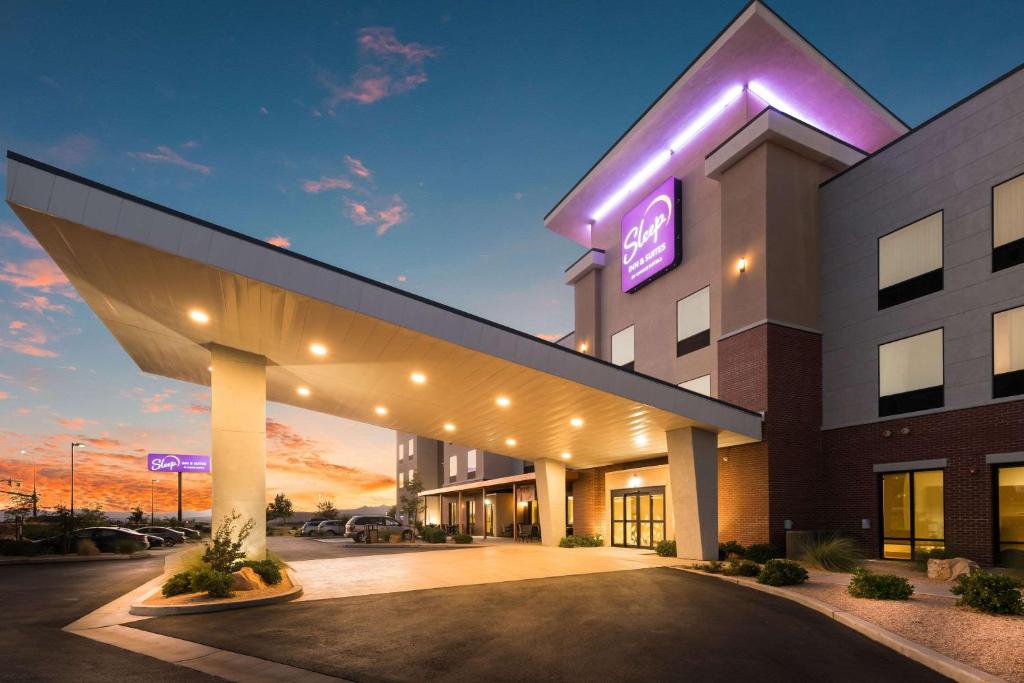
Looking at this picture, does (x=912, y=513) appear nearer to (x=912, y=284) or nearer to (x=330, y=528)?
(x=912, y=284)

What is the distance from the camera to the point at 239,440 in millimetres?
15930

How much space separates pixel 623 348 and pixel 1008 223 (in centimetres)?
1691

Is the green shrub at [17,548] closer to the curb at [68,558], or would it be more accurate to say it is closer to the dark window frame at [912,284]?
the curb at [68,558]

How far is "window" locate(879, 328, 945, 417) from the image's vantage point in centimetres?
1955

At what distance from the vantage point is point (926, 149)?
805 inches

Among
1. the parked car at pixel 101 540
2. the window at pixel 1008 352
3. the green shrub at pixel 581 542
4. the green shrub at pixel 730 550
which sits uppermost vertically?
the window at pixel 1008 352

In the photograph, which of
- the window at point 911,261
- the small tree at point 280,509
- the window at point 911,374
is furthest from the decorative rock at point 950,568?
the small tree at point 280,509

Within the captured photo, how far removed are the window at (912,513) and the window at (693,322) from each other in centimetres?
832

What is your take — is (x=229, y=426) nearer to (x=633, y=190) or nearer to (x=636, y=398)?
(x=636, y=398)

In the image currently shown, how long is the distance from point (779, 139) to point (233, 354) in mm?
19732

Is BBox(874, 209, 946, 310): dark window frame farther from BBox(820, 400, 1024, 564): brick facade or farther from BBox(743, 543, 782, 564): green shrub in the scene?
BBox(743, 543, 782, 564): green shrub

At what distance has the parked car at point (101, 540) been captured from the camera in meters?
26.9

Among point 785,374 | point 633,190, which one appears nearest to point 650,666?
point 785,374

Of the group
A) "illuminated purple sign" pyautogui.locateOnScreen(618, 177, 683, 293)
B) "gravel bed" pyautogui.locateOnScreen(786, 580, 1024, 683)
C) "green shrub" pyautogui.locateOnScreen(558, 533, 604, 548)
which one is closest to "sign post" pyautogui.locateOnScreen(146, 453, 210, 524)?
"green shrub" pyautogui.locateOnScreen(558, 533, 604, 548)
